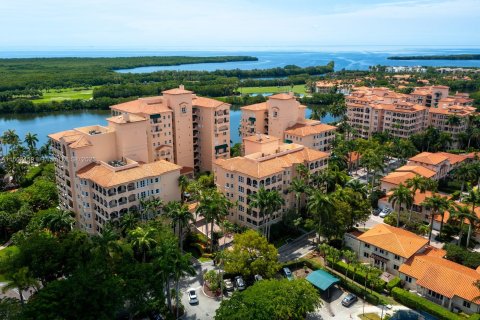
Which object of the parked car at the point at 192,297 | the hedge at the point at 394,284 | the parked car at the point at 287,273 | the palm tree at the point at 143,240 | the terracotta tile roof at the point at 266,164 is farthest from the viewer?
the terracotta tile roof at the point at 266,164

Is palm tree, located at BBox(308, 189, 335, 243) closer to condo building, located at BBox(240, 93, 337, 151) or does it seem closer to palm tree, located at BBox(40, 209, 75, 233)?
condo building, located at BBox(240, 93, 337, 151)

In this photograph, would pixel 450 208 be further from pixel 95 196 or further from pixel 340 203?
pixel 95 196

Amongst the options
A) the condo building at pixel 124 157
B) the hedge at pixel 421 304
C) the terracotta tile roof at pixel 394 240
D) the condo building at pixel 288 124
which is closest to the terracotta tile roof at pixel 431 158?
the condo building at pixel 288 124

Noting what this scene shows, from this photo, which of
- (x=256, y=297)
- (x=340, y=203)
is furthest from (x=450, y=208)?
(x=256, y=297)

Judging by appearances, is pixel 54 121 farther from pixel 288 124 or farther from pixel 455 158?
pixel 455 158

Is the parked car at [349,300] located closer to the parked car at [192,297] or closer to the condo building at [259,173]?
the condo building at [259,173]

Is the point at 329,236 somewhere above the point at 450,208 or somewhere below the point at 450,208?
below

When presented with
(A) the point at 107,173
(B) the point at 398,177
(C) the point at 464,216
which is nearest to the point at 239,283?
(A) the point at 107,173
